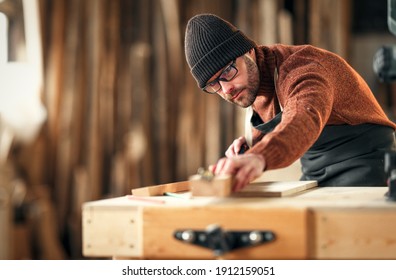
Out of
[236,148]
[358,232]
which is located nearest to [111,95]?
[236,148]

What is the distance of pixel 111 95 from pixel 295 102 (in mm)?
2940

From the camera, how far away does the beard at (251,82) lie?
2664 millimetres

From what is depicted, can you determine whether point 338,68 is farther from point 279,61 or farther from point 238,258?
point 238,258

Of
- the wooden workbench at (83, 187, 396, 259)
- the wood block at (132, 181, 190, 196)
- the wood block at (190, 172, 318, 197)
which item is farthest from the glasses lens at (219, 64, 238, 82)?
the wooden workbench at (83, 187, 396, 259)

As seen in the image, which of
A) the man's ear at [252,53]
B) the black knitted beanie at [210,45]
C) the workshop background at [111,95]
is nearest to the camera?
the black knitted beanie at [210,45]

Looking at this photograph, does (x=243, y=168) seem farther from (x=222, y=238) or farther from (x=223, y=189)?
(x=222, y=238)

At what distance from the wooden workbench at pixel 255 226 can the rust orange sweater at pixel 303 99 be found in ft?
0.65

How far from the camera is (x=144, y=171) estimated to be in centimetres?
505

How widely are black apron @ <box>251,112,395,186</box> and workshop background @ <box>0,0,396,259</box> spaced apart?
2.19 m

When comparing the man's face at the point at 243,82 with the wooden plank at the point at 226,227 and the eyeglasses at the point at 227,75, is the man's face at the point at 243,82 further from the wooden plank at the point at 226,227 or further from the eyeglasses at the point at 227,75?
the wooden plank at the point at 226,227

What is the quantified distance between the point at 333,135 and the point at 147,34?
2.58 meters

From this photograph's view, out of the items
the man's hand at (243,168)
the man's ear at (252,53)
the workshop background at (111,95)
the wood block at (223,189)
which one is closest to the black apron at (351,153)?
the man's ear at (252,53)

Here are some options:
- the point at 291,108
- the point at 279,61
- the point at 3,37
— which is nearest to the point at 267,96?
the point at 279,61

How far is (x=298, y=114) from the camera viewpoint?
2104 millimetres
